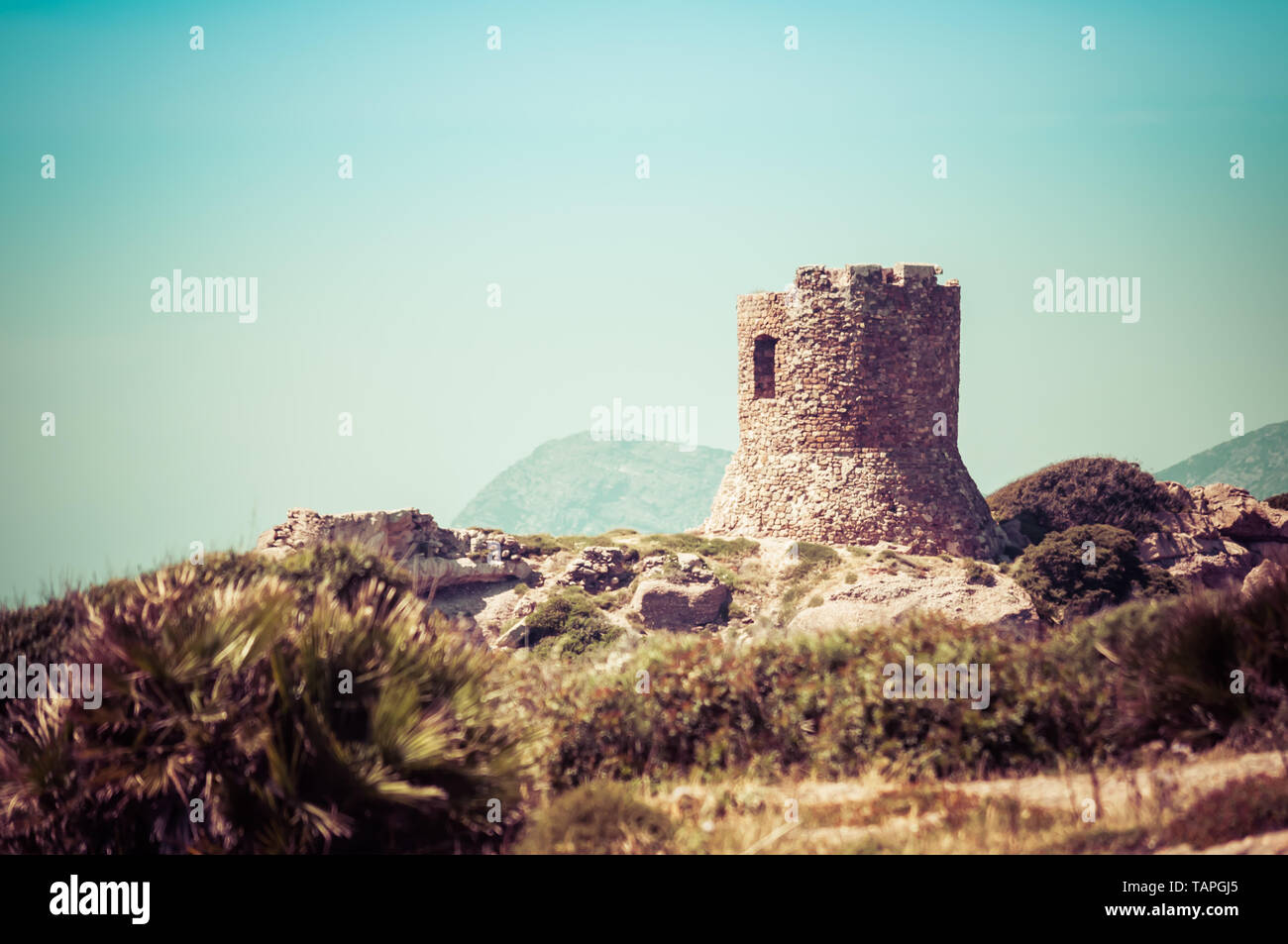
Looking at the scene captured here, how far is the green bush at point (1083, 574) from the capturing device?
2633 centimetres

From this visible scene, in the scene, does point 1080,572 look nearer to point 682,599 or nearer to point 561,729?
point 682,599

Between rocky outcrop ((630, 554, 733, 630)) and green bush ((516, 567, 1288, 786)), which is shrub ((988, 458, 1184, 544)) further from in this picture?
green bush ((516, 567, 1288, 786))

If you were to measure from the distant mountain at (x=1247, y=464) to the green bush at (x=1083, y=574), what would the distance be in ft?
157

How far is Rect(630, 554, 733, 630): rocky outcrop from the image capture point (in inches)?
1001

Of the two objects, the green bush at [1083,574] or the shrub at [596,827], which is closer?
the shrub at [596,827]

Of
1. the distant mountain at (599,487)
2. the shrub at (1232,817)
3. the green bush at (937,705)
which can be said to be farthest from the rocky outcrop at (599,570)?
the distant mountain at (599,487)

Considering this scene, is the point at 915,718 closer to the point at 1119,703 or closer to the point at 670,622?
the point at 1119,703

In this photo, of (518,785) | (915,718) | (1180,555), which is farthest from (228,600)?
(1180,555)

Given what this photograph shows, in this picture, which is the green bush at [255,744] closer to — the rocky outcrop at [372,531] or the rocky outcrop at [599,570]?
the rocky outcrop at [372,531]

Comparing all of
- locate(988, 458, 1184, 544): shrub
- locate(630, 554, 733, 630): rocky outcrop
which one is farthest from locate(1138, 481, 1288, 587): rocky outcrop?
locate(630, 554, 733, 630): rocky outcrop

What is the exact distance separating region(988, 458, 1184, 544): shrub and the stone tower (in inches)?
200

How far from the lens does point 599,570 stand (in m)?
28.4

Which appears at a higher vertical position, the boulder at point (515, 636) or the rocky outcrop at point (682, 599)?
the rocky outcrop at point (682, 599)
